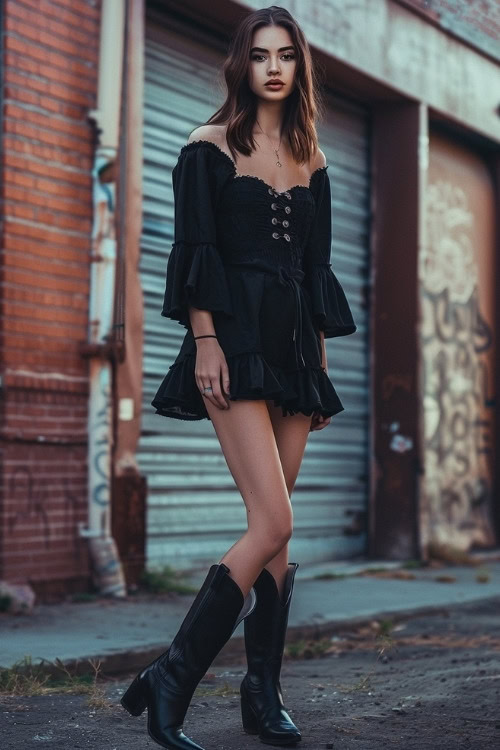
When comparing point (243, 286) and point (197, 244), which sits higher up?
point (197, 244)

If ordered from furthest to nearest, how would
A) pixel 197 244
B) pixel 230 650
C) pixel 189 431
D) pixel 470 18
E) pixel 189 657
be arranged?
pixel 470 18 < pixel 189 431 < pixel 230 650 < pixel 197 244 < pixel 189 657

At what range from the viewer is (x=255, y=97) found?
374cm

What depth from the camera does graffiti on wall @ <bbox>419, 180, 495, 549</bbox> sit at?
35.2ft

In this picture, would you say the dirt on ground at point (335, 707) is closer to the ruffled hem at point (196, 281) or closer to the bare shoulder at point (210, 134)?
the ruffled hem at point (196, 281)

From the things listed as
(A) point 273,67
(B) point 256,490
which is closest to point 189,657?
(B) point 256,490

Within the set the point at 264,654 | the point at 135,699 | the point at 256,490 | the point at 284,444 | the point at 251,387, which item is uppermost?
the point at 251,387

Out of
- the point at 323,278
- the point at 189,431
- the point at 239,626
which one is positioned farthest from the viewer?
the point at 189,431

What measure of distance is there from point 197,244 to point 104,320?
342 cm

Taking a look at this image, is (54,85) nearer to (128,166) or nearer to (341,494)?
(128,166)

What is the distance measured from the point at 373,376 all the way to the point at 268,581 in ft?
21.7

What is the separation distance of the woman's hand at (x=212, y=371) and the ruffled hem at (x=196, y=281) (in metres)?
0.11

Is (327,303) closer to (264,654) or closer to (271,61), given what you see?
(271,61)

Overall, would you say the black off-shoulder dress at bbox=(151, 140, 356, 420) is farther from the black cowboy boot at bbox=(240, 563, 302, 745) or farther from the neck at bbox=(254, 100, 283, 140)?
the black cowboy boot at bbox=(240, 563, 302, 745)

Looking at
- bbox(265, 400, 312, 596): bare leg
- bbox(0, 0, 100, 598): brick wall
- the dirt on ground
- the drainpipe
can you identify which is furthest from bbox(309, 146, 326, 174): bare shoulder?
the drainpipe
